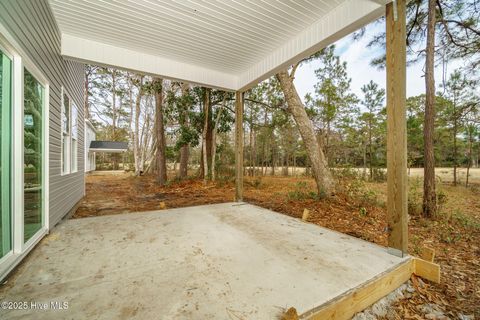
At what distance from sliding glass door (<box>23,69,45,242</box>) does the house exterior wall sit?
25 centimetres

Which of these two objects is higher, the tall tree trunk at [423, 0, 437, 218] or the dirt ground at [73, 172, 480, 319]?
the tall tree trunk at [423, 0, 437, 218]

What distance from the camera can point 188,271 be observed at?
6.38 feet

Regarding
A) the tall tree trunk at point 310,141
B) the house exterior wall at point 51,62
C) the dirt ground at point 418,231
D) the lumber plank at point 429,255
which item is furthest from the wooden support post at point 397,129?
the house exterior wall at point 51,62

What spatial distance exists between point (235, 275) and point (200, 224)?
1674 millimetres

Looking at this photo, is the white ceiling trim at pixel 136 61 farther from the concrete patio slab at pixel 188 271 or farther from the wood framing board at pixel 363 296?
the wood framing board at pixel 363 296

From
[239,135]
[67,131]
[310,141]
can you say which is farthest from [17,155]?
[310,141]

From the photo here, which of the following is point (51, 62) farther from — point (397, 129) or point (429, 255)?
point (429, 255)

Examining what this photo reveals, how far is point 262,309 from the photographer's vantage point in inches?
56.4

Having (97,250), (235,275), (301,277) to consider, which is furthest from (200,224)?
(301,277)

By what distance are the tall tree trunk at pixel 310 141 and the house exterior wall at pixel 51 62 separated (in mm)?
4918

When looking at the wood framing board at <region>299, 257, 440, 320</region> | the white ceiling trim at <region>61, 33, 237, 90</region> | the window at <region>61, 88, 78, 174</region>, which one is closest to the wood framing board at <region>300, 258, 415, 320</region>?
the wood framing board at <region>299, 257, 440, 320</region>

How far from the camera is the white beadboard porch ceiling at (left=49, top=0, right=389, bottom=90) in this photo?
8.70ft

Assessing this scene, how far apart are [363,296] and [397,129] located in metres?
1.74

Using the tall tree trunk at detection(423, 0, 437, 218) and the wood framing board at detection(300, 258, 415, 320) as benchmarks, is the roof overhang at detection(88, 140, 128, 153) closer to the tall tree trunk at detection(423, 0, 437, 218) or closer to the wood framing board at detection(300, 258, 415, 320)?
Result: the wood framing board at detection(300, 258, 415, 320)
